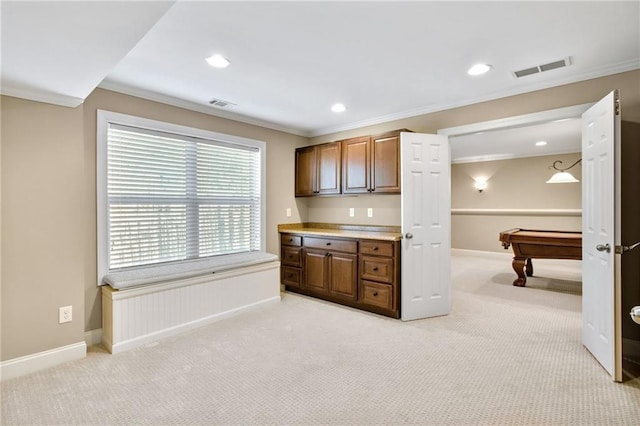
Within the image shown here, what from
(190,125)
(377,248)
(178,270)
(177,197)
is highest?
(190,125)

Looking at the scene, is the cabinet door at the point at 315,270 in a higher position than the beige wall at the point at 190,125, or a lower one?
lower

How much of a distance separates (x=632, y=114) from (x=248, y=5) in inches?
122

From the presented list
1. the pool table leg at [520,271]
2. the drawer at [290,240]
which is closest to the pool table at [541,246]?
the pool table leg at [520,271]

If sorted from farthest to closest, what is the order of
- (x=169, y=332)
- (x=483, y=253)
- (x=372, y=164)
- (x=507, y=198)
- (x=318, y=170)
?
(x=483, y=253) → (x=507, y=198) → (x=318, y=170) → (x=372, y=164) → (x=169, y=332)

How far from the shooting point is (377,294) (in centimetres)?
362

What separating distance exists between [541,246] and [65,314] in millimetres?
5802

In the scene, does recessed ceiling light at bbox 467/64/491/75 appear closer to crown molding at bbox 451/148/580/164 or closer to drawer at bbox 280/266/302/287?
drawer at bbox 280/266/302/287

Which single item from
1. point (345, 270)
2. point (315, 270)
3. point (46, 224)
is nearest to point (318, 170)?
point (315, 270)

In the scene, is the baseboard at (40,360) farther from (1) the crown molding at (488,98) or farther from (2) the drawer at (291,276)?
(1) the crown molding at (488,98)

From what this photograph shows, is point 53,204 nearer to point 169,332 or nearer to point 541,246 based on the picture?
point 169,332

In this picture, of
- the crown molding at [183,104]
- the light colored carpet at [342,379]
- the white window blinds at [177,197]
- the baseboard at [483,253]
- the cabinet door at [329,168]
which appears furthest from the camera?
the baseboard at [483,253]

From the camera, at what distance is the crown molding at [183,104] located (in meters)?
3.03

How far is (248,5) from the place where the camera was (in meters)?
1.85

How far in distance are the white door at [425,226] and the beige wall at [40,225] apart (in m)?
3.02
